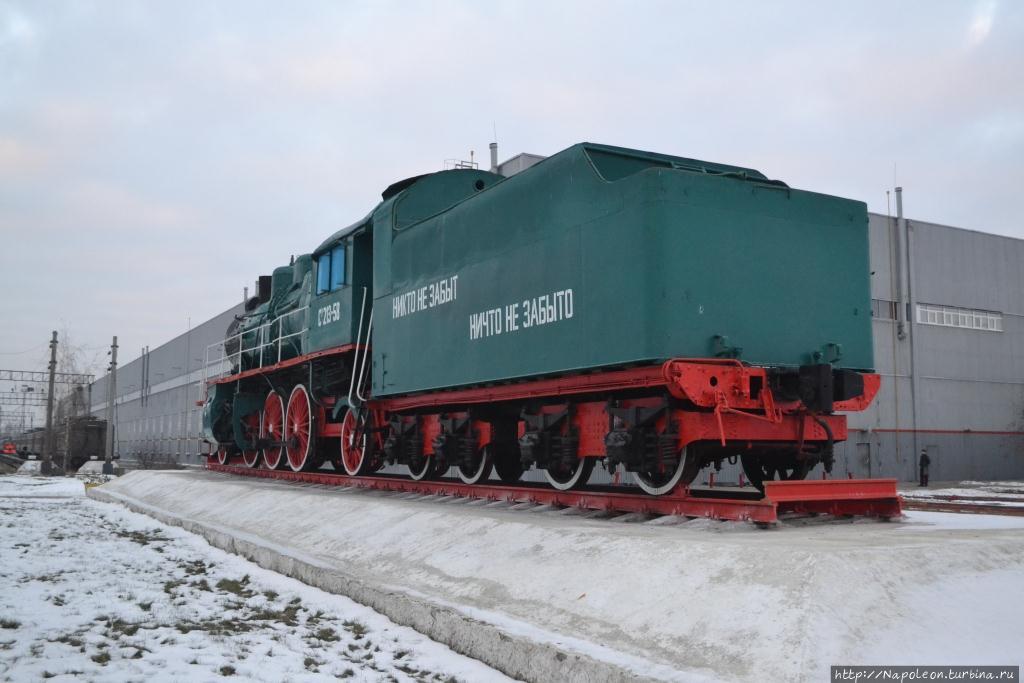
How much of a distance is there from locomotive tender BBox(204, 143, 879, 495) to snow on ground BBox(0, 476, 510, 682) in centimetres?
306

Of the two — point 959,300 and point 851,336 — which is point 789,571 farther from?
point 959,300

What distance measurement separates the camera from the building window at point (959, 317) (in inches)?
1153

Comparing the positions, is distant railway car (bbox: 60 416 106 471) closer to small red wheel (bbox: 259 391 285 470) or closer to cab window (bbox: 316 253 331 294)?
small red wheel (bbox: 259 391 285 470)

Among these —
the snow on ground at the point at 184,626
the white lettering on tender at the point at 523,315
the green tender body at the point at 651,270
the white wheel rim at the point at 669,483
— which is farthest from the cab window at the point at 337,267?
the white wheel rim at the point at 669,483

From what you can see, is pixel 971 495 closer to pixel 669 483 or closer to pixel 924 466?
pixel 924 466

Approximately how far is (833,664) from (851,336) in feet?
17.9

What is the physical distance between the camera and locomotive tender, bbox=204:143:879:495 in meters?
7.61

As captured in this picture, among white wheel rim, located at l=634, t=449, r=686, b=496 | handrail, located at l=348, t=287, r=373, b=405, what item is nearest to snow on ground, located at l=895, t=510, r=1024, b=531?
white wheel rim, located at l=634, t=449, r=686, b=496

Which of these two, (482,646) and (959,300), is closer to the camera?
(482,646)

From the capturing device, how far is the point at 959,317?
30203 millimetres

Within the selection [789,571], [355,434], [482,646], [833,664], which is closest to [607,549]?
[482,646]

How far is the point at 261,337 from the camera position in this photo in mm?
18516

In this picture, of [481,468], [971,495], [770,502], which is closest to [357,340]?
[481,468]

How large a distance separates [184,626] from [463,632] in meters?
2.20
